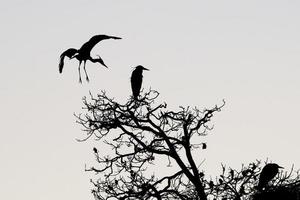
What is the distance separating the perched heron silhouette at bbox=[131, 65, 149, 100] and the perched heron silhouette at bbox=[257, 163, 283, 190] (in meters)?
4.21

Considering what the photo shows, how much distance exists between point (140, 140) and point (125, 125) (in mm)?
566

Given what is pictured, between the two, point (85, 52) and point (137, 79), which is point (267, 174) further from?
point (85, 52)

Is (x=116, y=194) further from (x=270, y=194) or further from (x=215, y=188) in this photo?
(x=270, y=194)

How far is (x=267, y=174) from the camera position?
15836 millimetres

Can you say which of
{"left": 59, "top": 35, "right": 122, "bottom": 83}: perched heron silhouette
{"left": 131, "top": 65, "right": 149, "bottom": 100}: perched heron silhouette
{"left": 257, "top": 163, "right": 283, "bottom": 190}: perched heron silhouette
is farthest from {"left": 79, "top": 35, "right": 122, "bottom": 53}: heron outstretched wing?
{"left": 257, "top": 163, "right": 283, "bottom": 190}: perched heron silhouette

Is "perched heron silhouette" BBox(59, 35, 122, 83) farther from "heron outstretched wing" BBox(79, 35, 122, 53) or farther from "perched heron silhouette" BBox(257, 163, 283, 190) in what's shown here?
"perched heron silhouette" BBox(257, 163, 283, 190)

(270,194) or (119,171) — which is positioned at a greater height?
(119,171)

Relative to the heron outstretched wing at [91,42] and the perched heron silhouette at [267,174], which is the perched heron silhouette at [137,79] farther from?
the perched heron silhouette at [267,174]

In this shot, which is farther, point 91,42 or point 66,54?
point 91,42

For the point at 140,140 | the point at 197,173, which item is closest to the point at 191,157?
the point at 197,173

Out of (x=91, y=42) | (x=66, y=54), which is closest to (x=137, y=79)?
(x=91, y=42)

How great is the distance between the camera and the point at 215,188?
48.2 feet

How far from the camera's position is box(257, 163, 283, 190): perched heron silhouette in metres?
15.3

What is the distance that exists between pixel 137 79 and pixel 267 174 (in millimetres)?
4890
